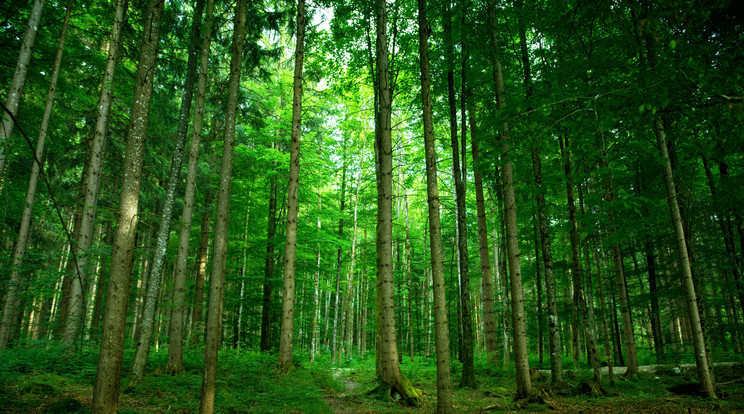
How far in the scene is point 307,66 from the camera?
13.3 m

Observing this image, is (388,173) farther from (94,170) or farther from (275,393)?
(94,170)

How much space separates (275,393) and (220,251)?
146 inches

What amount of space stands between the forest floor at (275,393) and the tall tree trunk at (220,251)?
877 millimetres

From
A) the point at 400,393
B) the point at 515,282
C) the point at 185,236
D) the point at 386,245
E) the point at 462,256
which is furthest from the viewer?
the point at 462,256

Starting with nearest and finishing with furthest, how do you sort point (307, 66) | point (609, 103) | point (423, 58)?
point (609, 103) < point (423, 58) < point (307, 66)

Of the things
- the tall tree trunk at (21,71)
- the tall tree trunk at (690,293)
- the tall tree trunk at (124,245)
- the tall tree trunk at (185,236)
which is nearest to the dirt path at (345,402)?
the tall tree trunk at (185,236)

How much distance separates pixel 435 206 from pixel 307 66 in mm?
9264

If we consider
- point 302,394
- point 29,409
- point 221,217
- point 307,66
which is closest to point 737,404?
point 302,394

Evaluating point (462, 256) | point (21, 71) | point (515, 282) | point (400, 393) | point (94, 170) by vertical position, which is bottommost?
point (400, 393)

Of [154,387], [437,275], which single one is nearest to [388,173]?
[437,275]

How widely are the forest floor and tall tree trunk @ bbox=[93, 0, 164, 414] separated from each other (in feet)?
4.04

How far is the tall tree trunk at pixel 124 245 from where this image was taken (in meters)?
5.11

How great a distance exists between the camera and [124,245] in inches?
213

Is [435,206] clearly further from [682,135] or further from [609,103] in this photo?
[682,135]
